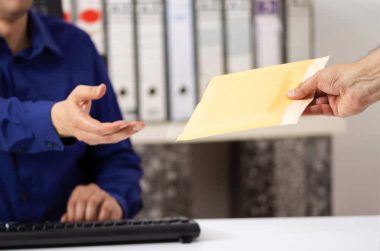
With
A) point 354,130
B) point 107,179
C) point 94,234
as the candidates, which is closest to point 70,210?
point 107,179

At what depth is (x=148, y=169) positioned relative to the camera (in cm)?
165

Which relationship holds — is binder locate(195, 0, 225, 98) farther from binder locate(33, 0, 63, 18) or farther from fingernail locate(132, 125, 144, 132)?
fingernail locate(132, 125, 144, 132)

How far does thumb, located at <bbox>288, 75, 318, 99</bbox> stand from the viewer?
2.05 ft

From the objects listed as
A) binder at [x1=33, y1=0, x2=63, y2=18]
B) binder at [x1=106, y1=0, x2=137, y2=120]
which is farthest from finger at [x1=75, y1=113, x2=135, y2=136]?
binder at [x1=106, y1=0, x2=137, y2=120]

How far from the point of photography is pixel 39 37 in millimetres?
930

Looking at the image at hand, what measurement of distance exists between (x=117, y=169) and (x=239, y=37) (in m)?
0.44

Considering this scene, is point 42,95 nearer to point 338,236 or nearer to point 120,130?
point 120,130

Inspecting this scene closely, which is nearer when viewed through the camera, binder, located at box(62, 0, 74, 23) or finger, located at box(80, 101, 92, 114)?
finger, located at box(80, 101, 92, 114)

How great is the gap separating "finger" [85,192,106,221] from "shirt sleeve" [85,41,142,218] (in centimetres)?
5

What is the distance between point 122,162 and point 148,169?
63 centimetres

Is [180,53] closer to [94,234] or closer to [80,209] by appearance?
[80,209]

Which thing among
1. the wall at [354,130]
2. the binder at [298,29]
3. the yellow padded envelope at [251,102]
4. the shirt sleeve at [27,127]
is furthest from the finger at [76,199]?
the wall at [354,130]

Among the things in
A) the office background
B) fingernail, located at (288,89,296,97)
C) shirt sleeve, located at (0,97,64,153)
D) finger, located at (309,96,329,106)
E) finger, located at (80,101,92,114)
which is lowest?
Result: the office background

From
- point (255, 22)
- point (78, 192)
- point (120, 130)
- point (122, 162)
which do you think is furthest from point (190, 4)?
point (120, 130)
